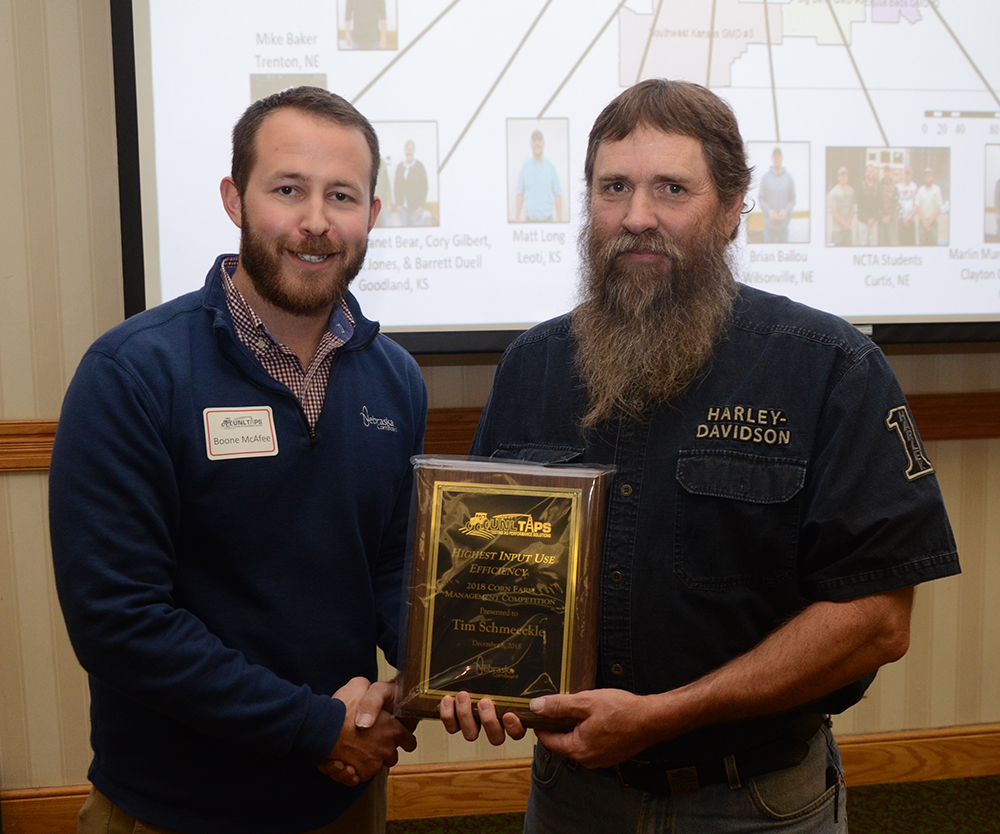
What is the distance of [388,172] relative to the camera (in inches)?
94.7

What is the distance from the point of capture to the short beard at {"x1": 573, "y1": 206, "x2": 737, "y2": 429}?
4.26 ft

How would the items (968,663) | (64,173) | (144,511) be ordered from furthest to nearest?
(968,663) < (64,173) < (144,511)

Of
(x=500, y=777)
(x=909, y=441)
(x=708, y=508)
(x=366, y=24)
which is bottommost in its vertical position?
(x=500, y=777)

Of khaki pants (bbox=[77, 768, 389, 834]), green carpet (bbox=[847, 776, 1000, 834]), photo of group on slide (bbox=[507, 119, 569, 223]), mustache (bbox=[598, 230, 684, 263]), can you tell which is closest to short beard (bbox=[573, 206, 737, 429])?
mustache (bbox=[598, 230, 684, 263])

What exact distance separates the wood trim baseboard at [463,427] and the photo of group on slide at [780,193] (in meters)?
0.71

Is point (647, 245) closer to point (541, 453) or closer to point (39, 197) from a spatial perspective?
point (541, 453)

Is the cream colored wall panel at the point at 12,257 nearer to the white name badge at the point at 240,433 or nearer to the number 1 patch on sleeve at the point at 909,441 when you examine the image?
the white name badge at the point at 240,433

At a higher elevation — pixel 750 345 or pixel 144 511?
pixel 750 345

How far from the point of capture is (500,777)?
106 inches

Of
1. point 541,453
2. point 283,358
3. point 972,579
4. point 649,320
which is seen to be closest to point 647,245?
point 649,320

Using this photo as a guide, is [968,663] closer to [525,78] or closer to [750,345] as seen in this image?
[750,345]

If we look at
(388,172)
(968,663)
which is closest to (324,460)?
(388,172)

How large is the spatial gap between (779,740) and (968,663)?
2057 mm

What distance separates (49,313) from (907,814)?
3.05 meters
